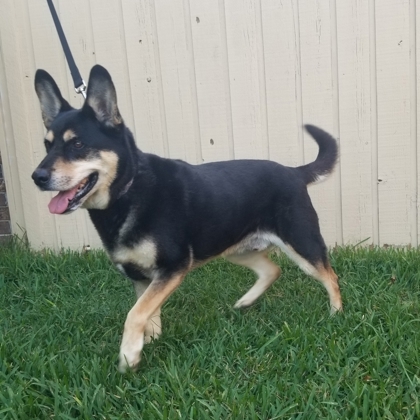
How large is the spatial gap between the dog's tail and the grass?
2.43 feet

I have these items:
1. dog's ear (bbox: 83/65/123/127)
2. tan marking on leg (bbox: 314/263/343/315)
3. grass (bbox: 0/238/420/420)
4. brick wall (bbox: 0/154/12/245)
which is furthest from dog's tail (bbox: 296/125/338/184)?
brick wall (bbox: 0/154/12/245)

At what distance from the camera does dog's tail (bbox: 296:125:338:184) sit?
325 centimetres

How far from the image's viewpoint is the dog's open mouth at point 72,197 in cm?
243

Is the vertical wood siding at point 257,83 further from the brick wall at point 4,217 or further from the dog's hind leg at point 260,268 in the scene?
the dog's hind leg at point 260,268

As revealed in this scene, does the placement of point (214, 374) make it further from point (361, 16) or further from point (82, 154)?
point (361, 16)

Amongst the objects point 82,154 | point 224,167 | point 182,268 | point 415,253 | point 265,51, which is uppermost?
point 265,51

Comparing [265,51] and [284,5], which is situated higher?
[284,5]

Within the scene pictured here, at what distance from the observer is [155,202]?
2668 mm

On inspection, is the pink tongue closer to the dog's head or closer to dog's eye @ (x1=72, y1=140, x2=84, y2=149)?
the dog's head

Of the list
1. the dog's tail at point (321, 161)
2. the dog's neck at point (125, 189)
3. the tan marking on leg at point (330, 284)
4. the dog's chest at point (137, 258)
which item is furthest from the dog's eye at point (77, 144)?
the tan marking on leg at point (330, 284)

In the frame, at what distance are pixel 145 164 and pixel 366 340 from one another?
4.65 feet

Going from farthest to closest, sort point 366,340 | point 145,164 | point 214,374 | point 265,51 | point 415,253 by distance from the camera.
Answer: point 265,51 < point 415,253 < point 145,164 < point 366,340 < point 214,374

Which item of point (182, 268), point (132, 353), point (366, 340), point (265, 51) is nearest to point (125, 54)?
point (265, 51)

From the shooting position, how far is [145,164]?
2.75 meters
